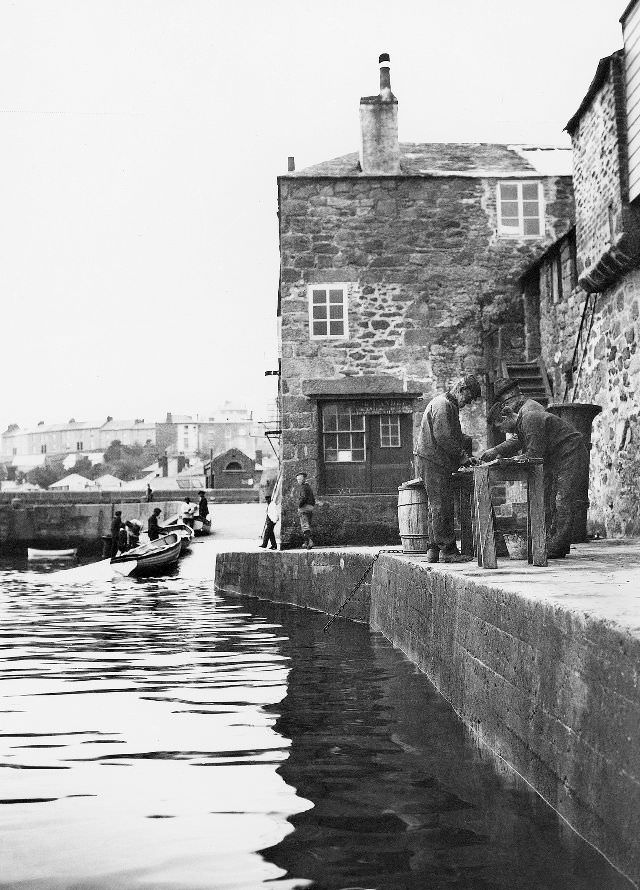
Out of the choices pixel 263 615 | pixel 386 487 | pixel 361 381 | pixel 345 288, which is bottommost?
pixel 263 615

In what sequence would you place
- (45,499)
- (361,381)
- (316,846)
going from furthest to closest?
(45,499), (361,381), (316,846)

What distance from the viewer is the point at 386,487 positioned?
70.5ft

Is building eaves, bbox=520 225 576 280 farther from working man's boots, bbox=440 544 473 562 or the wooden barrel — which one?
working man's boots, bbox=440 544 473 562

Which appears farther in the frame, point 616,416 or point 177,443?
point 177,443

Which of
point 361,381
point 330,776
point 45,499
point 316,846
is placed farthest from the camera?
point 45,499

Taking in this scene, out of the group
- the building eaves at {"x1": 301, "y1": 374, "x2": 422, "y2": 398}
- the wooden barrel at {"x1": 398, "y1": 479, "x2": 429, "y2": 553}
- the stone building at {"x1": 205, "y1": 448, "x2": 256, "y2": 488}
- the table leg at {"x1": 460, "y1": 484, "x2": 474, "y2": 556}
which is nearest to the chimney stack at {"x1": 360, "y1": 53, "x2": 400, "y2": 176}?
the building eaves at {"x1": 301, "y1": 374, "x2": 422, "y2": 398}

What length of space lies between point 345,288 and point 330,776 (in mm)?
16964

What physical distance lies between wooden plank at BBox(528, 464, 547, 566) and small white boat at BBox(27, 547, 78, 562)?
40383 millimetres

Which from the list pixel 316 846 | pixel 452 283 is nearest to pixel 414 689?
pixel 316 846

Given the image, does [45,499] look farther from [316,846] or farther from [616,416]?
[316,846]

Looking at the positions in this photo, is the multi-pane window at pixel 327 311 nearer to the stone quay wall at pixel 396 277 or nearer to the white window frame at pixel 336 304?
the white window frame at pixel 336 304

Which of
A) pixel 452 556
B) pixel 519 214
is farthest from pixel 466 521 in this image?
pixel 519 214

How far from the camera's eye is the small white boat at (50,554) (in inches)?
1831

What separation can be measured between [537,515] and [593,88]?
8.67m
